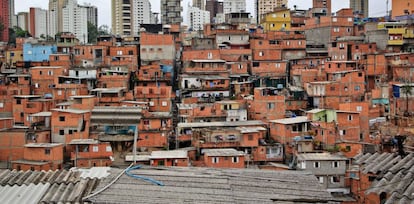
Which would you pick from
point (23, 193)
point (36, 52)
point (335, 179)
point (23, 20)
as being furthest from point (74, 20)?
point (23, 193)

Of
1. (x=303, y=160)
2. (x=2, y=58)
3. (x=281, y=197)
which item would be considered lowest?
(x=303, y=160)

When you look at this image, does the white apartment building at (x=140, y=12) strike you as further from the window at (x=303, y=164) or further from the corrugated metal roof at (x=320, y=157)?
the window at (x=303, y=164)

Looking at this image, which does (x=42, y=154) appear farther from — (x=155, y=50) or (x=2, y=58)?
(x=2, y=58)

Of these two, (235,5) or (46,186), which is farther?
(235,5)

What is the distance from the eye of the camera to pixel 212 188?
6.54m

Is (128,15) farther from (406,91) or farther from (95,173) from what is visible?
(95,173)

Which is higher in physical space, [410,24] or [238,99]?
[410,24]

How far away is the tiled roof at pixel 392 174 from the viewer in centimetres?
596

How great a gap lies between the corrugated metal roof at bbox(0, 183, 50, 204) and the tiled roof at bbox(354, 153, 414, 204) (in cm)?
390

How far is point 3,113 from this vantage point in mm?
27031

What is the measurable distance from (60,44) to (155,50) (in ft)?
23.4

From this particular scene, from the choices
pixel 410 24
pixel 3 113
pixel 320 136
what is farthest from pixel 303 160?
pixel 410 24

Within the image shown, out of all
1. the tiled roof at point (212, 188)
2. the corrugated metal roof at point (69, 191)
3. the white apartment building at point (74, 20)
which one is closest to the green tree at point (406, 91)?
the tiled roof at point (212, 188)

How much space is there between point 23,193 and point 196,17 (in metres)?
62.5
